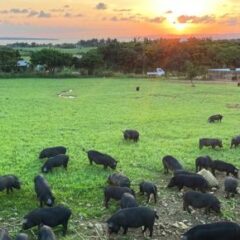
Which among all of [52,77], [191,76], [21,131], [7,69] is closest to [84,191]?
[21,131]

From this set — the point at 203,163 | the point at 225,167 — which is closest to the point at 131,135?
the point at 203,163

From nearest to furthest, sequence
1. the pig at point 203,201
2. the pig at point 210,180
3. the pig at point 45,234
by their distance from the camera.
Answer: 1. the pig at point 45,234
2. the pig at point 203,201
3. the pig at point 210,180

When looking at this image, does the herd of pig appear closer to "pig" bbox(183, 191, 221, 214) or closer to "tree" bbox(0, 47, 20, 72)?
"pig" bbox(183, 191, 221, 214)

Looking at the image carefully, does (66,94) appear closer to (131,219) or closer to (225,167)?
(225,167)

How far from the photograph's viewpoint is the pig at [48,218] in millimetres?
11305

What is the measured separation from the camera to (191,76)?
68688mm

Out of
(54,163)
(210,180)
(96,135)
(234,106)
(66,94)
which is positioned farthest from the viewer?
(66,94)

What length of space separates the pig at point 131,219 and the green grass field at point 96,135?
1.00 m

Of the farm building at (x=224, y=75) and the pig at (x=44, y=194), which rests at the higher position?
the farm building at (x=224, y=75)

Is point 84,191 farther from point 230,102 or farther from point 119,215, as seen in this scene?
point 230,102

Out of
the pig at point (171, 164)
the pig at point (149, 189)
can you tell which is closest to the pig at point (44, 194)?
the pig at point (149, 189)

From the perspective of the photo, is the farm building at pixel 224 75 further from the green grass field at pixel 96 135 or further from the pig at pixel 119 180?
the pig at pixel 119 180

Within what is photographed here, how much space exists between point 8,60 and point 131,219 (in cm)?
7520

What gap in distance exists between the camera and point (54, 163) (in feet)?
56.4
